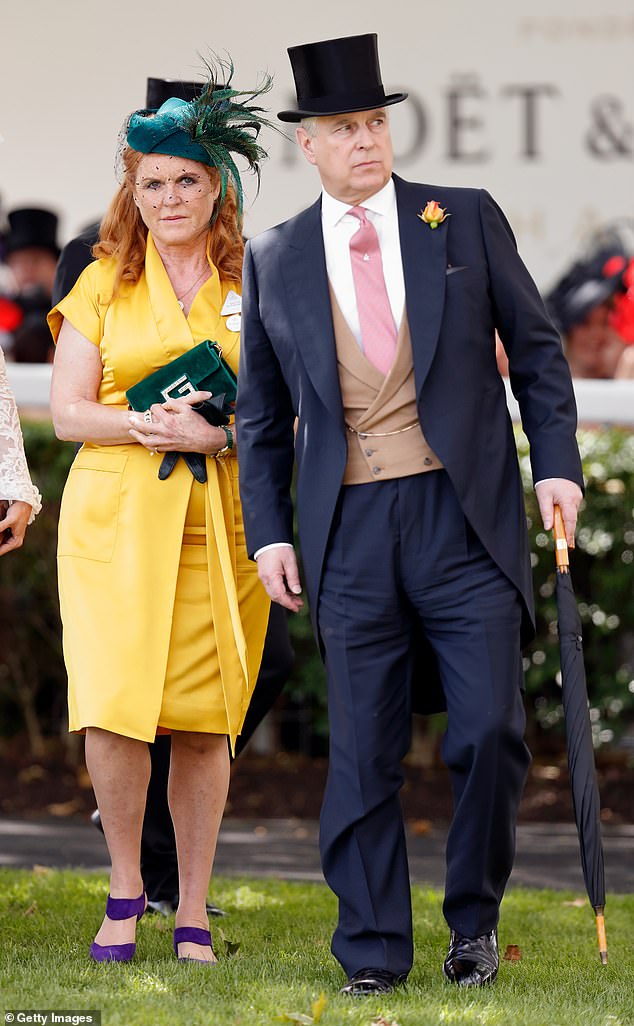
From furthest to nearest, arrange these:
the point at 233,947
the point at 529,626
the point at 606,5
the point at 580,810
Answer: the point at 606,5, the point at 233,947, the point at 529,626, the point at 580,810

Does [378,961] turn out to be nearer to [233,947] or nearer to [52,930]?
[233,947]

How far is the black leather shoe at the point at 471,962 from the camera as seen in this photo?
4004 millimetres

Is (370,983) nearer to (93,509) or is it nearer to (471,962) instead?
(471,962)

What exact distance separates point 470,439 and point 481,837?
955 mm

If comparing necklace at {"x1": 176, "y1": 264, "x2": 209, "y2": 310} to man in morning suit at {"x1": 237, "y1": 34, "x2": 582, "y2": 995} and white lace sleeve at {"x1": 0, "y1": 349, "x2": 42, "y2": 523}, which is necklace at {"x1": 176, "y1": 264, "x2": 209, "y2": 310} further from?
white lace sleeve at {"x1": 0, "y1": 349, "x2": 42, "y2": 523}

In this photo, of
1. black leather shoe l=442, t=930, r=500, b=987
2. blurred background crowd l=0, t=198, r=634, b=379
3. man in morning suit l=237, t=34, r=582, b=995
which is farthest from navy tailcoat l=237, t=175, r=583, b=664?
blurred background crowd l=0, t=198, r=634, b=379

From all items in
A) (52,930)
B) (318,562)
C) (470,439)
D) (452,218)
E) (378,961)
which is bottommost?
(52,930)

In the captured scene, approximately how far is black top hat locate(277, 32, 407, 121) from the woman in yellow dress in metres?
0.39

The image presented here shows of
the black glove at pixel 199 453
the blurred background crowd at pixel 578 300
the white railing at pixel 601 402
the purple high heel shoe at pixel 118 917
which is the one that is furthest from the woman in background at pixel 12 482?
the blurred background crowd at pixel 578 300

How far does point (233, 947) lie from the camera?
4.45 m

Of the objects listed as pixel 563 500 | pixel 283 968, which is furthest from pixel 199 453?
pixel 283 968

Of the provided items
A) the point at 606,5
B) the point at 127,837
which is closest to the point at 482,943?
the point at 127,837

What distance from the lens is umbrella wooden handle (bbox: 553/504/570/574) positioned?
3959mm

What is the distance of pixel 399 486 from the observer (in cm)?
396
